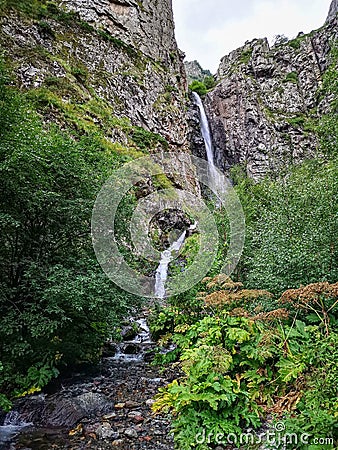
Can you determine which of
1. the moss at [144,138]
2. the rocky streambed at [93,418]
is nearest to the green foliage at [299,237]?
the rocky streambed at [93,418]

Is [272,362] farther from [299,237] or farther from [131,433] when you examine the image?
[299,237]

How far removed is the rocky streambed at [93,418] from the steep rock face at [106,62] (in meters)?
12.3

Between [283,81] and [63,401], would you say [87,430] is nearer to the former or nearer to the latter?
[63,401]

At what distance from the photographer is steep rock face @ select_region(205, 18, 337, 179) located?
35.1 meters

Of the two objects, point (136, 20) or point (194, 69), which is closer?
point (136, 20)

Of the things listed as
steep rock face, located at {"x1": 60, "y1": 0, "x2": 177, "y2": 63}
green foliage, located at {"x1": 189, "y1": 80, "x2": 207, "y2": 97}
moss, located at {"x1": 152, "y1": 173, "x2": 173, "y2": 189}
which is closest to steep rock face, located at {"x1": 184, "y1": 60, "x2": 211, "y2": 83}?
green foliage, located at {"x1": 189, "y1": 80, "x2": 207, "y2": 97}

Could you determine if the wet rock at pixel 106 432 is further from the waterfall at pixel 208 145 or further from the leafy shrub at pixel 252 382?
the waterfall at pixel 208 145

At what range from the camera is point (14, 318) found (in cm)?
591

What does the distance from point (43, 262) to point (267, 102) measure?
122 ft

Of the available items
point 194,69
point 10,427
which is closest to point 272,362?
point 10,427

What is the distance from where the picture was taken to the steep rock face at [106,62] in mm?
17122

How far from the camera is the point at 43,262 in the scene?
21.4 ft

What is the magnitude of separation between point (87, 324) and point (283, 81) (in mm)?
39504

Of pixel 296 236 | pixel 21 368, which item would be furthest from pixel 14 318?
pixel 296 236
